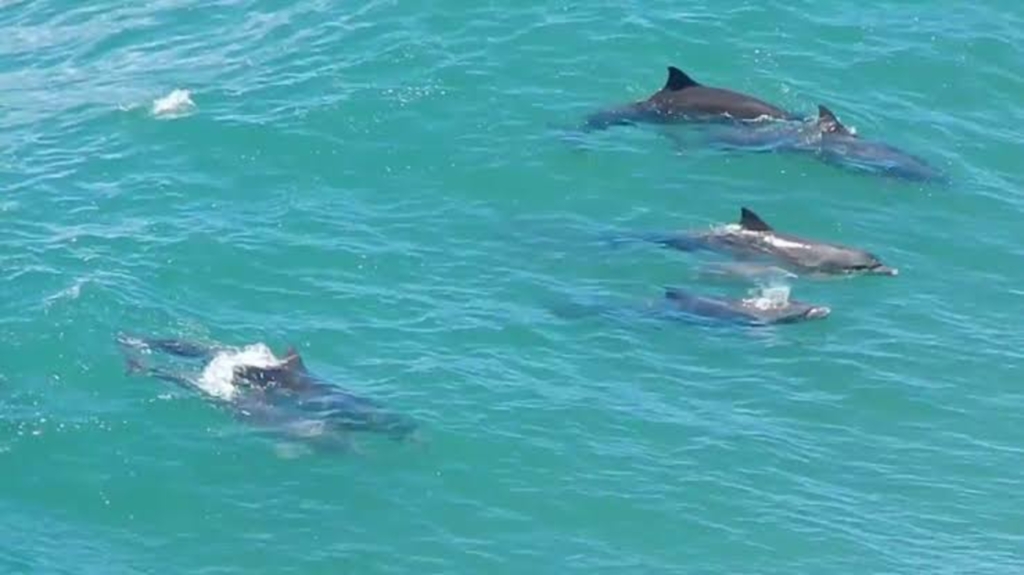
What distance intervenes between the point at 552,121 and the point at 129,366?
11.0 m

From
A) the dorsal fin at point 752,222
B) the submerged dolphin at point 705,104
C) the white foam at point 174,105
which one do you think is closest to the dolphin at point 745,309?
the dorsal fin at point 752,222

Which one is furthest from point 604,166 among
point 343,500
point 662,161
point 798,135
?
point 343,500

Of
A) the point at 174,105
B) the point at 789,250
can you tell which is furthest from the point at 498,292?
the point at 174,105

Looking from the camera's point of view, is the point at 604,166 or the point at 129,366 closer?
the point at 129,366

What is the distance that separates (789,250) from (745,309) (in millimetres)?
1789

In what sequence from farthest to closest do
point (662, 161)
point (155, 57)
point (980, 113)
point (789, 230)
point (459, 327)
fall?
1. point (155, 57)
2. point (980, 113)
3. point (662, 161)
4. point (789, 230)
5. point (459, 327)

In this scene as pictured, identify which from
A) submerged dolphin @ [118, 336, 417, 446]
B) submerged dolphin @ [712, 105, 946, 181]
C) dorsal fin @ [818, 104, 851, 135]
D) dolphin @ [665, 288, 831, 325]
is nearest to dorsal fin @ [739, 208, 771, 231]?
dolphin @ [665, 288, 831, 325]

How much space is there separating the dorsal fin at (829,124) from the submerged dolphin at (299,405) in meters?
11.4

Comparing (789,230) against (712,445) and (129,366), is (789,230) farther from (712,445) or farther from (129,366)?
(129,366)

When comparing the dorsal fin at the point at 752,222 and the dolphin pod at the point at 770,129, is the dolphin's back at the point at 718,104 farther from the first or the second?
the dorsal fin at the point at 752,222

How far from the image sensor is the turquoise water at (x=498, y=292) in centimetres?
2614

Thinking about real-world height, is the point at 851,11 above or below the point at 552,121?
above

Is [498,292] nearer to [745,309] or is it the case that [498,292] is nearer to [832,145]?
[745,309]

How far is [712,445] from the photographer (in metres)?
27.6
